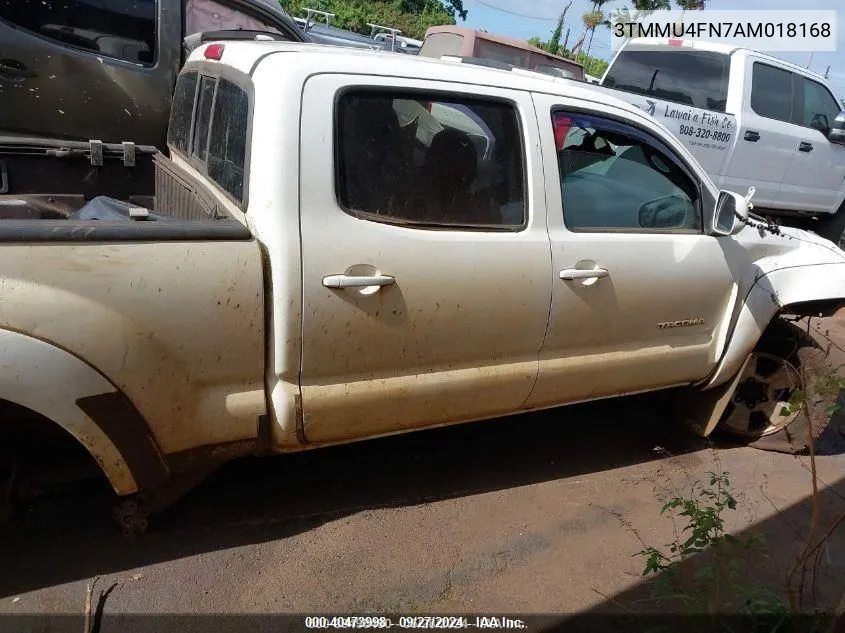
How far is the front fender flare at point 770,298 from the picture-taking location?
329 cm

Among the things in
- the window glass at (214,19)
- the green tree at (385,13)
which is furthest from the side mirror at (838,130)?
the green tree at (385,13)

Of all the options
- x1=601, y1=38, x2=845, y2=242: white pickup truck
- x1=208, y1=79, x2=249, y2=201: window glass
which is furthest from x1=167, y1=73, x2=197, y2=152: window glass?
x1=601, y1=38, x2=845, y2=242: white pickup truck

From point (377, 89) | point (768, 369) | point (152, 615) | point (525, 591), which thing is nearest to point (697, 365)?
point (768, 369)

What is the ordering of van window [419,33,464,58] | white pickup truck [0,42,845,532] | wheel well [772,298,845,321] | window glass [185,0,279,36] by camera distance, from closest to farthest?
white pickup truck [0,42,845,532] → wheel well [772,298,845,321] → window glass [185,0,279,36] → van window [419,33,464,58]

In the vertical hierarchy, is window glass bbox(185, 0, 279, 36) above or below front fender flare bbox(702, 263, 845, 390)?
above

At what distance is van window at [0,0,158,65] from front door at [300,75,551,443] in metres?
3.32

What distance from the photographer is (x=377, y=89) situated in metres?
2.35

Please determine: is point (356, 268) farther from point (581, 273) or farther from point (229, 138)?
point (581, 273)

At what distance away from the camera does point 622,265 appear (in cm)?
282

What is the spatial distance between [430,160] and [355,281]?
608mm

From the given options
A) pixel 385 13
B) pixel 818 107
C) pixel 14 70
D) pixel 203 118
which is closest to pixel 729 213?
pixel 203 118

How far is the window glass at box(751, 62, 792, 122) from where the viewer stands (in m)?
6.54

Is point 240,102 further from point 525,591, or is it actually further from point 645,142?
point 525,591

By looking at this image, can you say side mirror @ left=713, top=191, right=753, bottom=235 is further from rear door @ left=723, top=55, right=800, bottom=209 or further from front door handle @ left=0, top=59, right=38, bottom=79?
front door handle @ left=0, top=59, right=38, bottom=79
